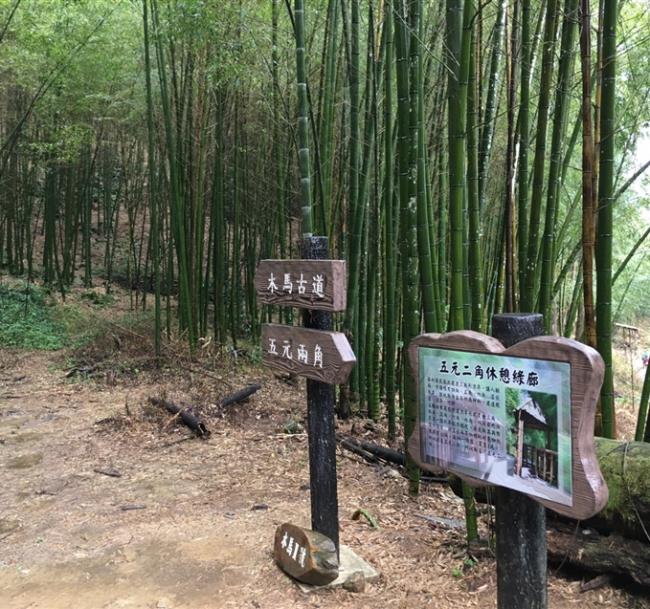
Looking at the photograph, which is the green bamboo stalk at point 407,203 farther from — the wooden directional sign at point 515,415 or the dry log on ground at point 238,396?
the dry log on ground at point 238,396

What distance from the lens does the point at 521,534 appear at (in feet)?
4.69

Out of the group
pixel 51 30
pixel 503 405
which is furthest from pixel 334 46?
pixel 51 30

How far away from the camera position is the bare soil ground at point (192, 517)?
209cm

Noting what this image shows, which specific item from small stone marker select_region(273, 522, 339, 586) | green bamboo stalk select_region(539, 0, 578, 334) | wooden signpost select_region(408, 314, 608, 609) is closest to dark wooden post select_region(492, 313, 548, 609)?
wooden signpost select_region(408, 314, 608, 609)

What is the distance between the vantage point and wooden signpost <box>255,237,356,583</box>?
78.1 inches

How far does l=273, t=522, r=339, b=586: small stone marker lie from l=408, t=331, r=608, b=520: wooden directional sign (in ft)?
2.43

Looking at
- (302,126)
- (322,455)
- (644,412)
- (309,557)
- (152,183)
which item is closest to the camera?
(309,557)

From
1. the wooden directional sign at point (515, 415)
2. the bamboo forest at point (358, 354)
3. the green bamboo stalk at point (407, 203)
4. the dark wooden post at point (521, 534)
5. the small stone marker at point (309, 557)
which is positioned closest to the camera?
the wooden directional sign at point (515, 415)

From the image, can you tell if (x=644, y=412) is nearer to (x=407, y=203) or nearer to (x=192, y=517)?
(x=407, y=203)

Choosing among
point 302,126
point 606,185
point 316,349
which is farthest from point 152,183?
point 606,185

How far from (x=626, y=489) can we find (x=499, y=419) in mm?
975

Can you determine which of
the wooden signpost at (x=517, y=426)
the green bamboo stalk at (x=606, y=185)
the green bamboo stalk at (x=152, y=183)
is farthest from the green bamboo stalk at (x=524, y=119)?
the green bamboo stalk at (x=152, y=183)

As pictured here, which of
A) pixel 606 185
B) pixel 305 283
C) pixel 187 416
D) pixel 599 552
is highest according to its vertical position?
pixel 606 185

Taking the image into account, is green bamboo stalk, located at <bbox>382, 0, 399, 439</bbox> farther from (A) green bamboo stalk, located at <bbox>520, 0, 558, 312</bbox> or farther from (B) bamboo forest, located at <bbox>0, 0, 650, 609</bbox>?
(A) green bamboo stalk, located at <bbox>520, 0, 558, 312</bbox>
